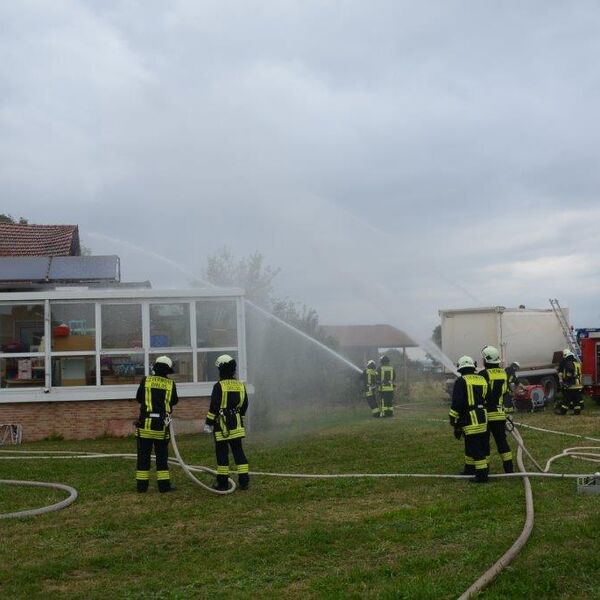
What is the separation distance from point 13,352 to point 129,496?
8450 mm

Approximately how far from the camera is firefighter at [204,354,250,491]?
1009 centimetres

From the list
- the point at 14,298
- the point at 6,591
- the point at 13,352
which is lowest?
the point at 6,591

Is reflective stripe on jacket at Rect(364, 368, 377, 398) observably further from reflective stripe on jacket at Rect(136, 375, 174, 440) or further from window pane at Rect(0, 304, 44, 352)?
reflective stripe on jacket at Rect(136, 375, 174, 440)

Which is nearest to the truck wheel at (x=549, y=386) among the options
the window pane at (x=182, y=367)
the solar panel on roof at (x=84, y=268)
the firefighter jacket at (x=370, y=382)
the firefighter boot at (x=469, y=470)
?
the firefighter jacket at (x=370, y=382)

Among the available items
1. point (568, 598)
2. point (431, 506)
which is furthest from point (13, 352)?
point (568, 598)

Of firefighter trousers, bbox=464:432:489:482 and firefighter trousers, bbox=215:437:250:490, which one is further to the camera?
firefighter trousers, bbox=215:437:250:490

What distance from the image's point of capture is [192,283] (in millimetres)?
22922

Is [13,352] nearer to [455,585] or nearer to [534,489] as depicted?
[534,489]

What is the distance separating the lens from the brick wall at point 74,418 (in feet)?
55.7

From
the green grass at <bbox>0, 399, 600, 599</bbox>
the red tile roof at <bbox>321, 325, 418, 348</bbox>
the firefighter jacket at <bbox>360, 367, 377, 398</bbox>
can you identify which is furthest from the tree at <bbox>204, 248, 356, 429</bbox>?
the red tile roof at <bbox>321, 325, 418, 348</bbox>

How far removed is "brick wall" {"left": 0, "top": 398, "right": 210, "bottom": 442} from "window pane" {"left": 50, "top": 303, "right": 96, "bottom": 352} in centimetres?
Answer: 125

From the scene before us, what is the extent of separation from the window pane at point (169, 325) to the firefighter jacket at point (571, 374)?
9.04 meters

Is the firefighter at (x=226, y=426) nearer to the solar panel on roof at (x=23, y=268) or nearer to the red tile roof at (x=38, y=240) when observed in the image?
the solar panel on roof at (x=23, y=268)

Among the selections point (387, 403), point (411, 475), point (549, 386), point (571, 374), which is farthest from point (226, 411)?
point (549, 386)
